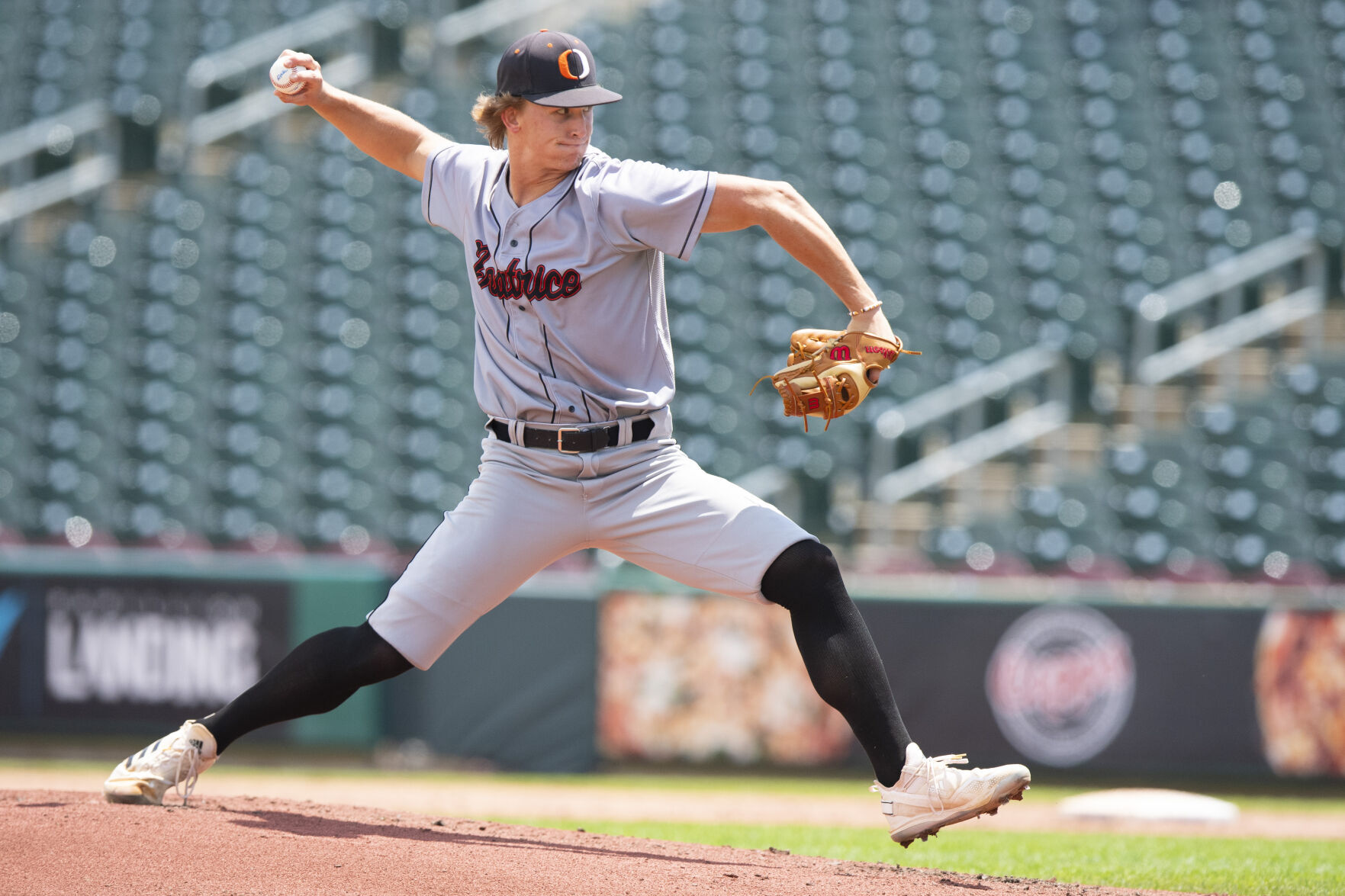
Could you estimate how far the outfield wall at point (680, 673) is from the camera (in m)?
7.74

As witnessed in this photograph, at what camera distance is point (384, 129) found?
3.29 meters

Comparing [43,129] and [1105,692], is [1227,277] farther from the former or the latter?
[43,129]

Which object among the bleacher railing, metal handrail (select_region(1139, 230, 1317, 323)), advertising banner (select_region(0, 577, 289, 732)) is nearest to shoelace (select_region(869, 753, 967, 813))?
advertising banner (select_region(0, 577, 289, 732))

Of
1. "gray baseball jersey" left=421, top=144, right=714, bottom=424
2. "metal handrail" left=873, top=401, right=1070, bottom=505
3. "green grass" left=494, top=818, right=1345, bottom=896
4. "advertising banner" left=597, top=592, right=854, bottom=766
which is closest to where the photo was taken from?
"gray baseball jersey" left=421, top=144, right=714, bottom=424

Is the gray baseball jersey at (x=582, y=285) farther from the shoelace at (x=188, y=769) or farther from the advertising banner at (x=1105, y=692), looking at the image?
the advertising banner at (x=1105, y=692)

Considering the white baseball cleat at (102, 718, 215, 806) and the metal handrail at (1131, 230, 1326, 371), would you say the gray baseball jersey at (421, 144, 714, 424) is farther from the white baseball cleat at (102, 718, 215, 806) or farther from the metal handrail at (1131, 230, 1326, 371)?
the metal handrail at (1131, 230, 1326, 371)

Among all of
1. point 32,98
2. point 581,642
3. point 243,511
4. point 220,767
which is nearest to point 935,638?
point 581,642

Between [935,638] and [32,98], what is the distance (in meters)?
9.41

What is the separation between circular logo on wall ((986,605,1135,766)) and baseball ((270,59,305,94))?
5.80 metres

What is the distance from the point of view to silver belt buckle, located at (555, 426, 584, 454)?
9.80 feet

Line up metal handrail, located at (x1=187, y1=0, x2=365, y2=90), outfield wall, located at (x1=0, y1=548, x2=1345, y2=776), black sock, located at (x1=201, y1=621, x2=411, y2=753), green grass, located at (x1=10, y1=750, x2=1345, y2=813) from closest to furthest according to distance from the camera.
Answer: black sock, located at (x1=201, y1=621, x2=411, y2=753), green grass, located at (x1=10, y1=750, x2=1345, y2=813), outfield wall, located at (x1=0, y1=548, x2=1345, y2=776), metal handrail, located at (x1=187, y1=0, x2=365, y2=90)

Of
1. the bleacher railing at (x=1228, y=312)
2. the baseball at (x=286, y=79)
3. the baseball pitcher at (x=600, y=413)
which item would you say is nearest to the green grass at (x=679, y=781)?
the bleacher railing at (x=1228, y=312)

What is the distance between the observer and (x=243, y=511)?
9945 millimetres

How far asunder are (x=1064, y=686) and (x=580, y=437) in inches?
222
